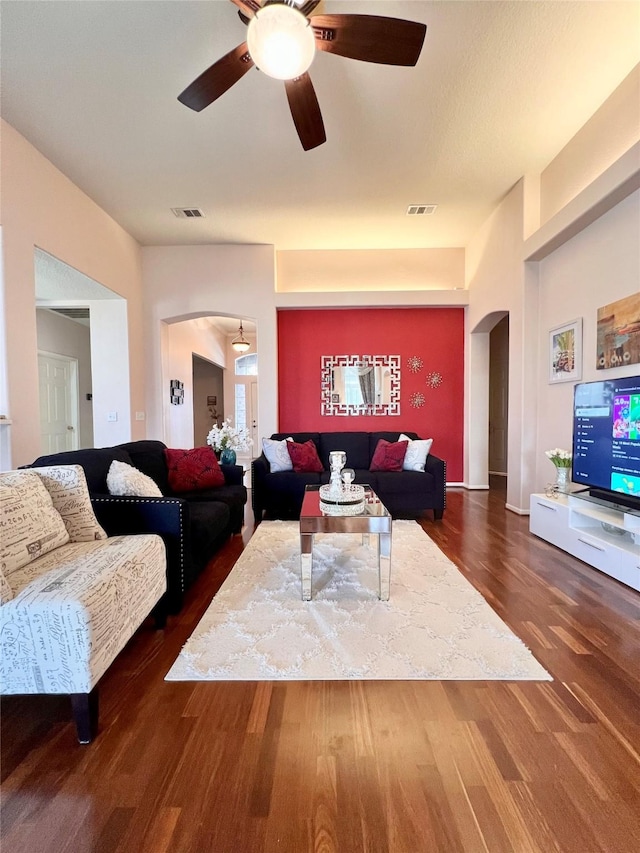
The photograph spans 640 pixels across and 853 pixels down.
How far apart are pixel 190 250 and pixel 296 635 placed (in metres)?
5.42

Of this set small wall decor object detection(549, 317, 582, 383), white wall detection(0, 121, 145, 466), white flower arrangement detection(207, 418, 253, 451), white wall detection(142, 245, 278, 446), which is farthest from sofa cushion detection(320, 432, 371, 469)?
white wall detection(0, 121, 145, 466)

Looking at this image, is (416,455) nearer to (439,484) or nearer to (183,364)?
A: (439,484)

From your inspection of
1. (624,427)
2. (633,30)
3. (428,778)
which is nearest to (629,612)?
(624,427)

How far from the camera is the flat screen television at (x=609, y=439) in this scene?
2.61 metres

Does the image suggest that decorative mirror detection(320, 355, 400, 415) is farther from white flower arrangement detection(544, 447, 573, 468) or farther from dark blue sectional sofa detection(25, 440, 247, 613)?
dark blue sectional sofa detection(25, 440, 247, 613)

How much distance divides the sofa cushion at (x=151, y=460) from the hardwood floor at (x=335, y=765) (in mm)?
1666

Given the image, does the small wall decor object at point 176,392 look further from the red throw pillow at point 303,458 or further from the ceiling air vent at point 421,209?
the ceiling air vent at point 421,209

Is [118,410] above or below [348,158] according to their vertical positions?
below

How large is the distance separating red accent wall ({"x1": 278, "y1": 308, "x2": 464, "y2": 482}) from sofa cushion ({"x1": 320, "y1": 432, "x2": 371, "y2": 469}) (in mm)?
887

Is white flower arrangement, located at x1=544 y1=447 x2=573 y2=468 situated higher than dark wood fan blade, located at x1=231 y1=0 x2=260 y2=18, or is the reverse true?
dark wood fan blade, located at x1=231 y1=0 x2=260 y2=18

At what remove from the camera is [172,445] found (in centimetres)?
619

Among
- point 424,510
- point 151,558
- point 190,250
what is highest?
point 190,250

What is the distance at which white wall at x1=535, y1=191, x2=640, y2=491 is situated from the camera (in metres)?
2.92

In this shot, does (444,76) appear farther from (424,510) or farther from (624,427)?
(424,510)
